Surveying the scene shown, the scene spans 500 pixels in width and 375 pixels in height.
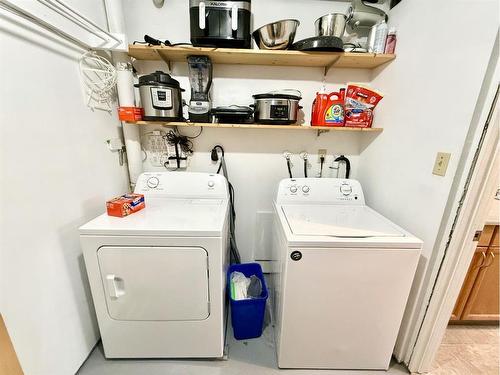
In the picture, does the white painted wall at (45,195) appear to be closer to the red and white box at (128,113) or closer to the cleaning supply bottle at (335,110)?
the red and white box at (128,113)

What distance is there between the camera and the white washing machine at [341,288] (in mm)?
1161

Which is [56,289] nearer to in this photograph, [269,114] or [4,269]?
[4,269]

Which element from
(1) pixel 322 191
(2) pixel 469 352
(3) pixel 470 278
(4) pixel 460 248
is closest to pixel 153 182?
(1) pixel 322 191

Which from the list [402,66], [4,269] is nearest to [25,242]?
[4,269]

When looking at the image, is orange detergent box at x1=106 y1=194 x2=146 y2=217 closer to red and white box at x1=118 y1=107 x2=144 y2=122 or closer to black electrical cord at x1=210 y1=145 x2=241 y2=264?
red and white box at x1=118 y1=107 x2=144 y2=122

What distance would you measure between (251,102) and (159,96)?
0.75 m

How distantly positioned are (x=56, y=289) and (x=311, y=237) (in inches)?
56.1

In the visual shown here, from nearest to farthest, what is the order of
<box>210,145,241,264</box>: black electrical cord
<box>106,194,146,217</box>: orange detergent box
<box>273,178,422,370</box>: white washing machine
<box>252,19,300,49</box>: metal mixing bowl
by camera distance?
<box>273,178,422,370</box>: white washing machine < <box>106,194,146,217</box>: orange detergent box < <box>252,19,300,49</box>: metal mixing bowl < <box>210,145,241,264</box>: black electrical cord

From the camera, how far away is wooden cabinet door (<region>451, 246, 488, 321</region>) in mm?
1522

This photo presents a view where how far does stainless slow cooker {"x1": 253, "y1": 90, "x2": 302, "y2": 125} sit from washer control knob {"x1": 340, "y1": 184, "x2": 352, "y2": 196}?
2.30ft

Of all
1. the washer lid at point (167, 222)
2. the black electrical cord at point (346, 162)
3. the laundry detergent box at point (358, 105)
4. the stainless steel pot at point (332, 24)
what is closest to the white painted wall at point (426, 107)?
the laundry detergent box at point (358, 105)

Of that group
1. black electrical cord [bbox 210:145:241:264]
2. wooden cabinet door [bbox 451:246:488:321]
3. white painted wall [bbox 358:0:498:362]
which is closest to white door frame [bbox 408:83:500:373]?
white painted wall [bbox 358:0:498:362]

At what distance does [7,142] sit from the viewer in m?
0.92

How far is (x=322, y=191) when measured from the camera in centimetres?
180
